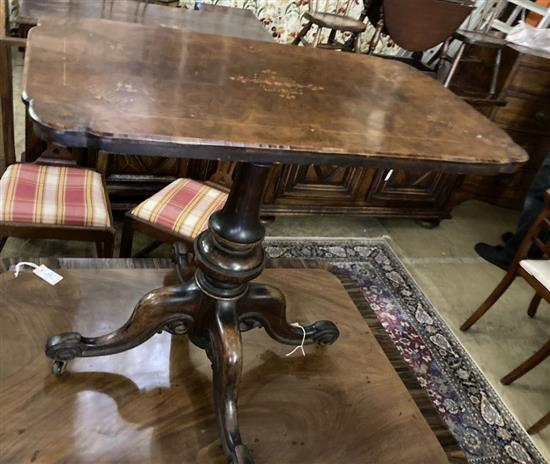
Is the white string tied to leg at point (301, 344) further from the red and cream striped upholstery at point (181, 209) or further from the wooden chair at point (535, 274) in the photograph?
the wooden chair at point (535, 274)

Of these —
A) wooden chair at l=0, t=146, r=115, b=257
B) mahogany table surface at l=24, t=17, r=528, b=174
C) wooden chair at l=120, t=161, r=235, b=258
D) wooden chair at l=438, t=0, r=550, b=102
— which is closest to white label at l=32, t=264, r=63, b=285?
wooden chair at l=0, t=146, r=115, b=257

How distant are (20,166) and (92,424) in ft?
2.94

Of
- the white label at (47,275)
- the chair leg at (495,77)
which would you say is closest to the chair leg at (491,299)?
the chair leg at (495,77)

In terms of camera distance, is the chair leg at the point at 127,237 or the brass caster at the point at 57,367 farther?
the chair leg at the point at 127,237

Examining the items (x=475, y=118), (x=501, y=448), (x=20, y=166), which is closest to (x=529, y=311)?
(x=501, y=448)

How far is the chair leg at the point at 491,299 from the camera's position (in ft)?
5.99

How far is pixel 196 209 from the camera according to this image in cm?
154

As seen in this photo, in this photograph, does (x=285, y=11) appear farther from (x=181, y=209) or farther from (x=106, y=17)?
(x=181, y=209)

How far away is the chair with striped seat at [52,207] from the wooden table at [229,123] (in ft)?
1.67

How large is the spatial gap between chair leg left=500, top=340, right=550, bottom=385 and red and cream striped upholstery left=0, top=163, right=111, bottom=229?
4.70 feet

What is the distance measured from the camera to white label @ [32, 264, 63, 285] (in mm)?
1208

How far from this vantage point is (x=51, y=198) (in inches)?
56.8

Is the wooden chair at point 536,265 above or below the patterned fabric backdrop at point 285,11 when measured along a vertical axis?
below

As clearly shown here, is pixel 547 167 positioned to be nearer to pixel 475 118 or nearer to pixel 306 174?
pixel 306 174
